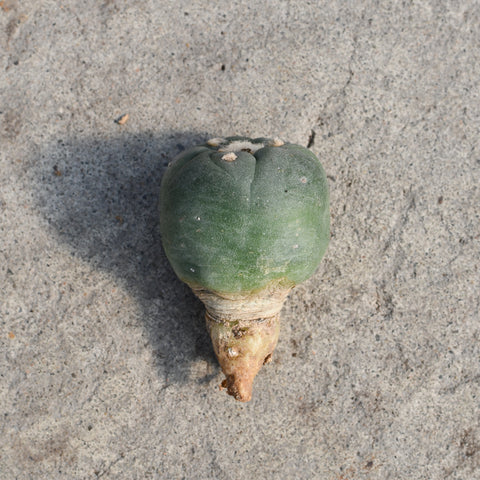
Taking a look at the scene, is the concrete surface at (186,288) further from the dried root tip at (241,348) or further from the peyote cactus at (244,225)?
the peyote cactus at (244,225)

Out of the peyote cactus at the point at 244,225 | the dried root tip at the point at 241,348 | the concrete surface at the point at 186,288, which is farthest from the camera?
the concrete surface at the point at 186,288

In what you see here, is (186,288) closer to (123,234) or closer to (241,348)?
(123,234)

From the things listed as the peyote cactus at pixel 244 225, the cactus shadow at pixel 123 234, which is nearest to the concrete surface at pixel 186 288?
the cactus shadow at pixel 123 234

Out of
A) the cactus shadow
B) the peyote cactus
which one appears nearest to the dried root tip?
the peyote cactus

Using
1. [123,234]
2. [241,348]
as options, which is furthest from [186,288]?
[241,348]

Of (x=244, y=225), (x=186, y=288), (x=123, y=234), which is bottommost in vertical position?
(x=186, y=288)

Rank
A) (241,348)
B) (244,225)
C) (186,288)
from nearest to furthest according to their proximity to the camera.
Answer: (244,225) < (241,348) < (186,288)

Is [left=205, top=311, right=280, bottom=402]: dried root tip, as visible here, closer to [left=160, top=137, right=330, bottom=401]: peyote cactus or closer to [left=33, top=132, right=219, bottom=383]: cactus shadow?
[left=160, top=137, right=330, bottom=401]: peyote cactus
